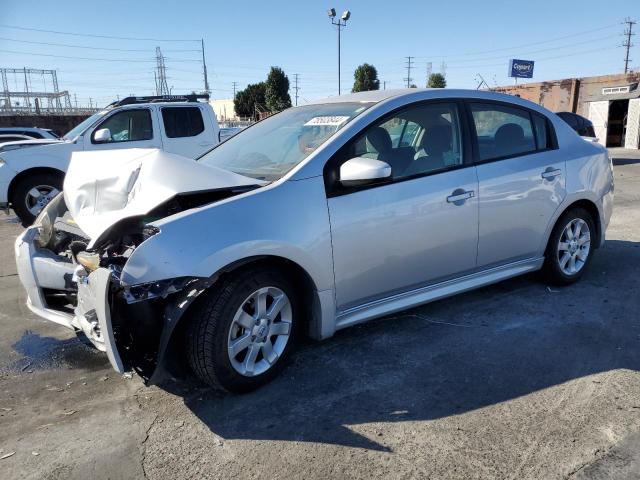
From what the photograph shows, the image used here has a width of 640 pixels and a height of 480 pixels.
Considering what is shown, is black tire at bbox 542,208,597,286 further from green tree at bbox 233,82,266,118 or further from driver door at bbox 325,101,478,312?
green tree at bbox 233,82,266,118

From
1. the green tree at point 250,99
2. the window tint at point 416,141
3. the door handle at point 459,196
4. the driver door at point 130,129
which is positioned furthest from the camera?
the green tree at point 250,99

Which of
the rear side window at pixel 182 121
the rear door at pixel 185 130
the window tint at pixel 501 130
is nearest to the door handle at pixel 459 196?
the window tint at pixel 501 130

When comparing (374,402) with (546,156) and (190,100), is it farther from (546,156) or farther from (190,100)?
(190,100)

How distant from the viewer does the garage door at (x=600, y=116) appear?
2577 cm

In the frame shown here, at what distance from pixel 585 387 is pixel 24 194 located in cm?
848

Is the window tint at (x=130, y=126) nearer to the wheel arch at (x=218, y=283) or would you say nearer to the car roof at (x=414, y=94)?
the car roof at (x=414, y=94)

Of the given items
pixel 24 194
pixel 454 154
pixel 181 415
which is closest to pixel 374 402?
pixel 181 415

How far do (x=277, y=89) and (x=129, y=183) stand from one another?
5384 cm

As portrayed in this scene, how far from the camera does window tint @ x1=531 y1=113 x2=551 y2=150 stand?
435cm

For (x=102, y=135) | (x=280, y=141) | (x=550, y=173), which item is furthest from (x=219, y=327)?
(x=102, y=135)

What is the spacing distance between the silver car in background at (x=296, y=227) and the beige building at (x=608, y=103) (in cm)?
2424

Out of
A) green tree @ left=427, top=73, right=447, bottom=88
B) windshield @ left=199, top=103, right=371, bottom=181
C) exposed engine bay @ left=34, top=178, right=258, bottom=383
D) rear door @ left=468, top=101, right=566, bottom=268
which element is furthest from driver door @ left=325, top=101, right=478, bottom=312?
green tree @ left=427, top=73, right=447, bottom=88

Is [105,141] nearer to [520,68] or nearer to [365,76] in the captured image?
[520,68]

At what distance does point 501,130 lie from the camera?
13.6 feet
